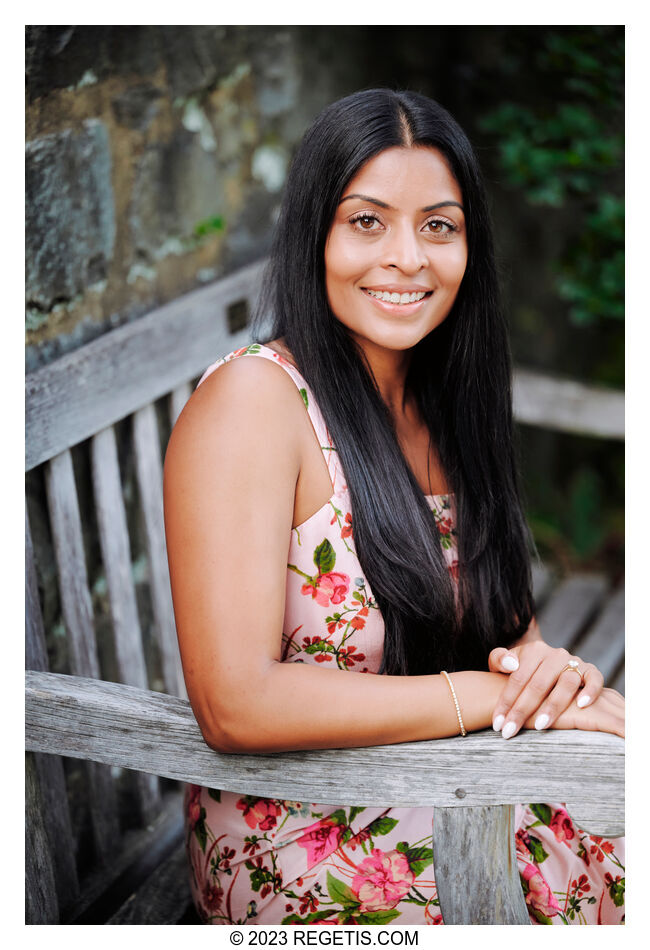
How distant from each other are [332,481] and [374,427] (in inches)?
6.5

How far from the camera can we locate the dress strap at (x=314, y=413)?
1.58 metres

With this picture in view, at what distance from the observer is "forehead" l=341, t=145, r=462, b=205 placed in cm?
153

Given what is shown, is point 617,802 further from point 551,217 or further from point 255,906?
point 551,217

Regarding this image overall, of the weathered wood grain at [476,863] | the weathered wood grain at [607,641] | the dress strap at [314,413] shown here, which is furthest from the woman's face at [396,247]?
the weathered wood grain at [607,641]

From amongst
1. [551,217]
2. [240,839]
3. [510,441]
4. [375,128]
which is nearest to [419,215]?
[375,128]

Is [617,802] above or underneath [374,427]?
underneath

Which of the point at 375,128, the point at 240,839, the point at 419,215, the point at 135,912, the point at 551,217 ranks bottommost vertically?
the point at 135,912

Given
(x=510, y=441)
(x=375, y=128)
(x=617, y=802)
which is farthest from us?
(x=510, y=441)

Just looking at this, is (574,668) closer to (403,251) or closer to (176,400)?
(403,251)

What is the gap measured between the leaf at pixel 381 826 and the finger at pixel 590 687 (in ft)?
1.28

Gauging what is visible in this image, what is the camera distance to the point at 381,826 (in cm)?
154

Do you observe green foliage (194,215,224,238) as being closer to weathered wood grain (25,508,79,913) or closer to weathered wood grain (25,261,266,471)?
weathered wood grain (25,261,266,471)

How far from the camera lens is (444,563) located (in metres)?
1.72

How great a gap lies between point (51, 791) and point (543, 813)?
3.02 feet
